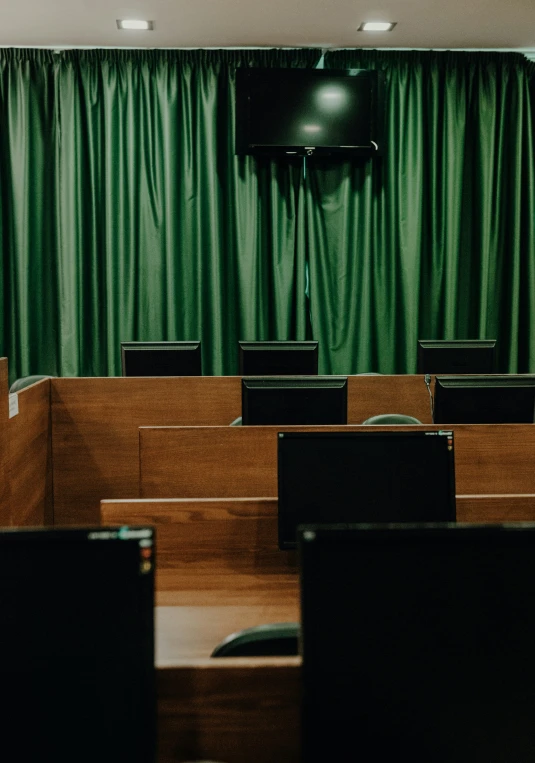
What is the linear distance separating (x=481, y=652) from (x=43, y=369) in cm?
507

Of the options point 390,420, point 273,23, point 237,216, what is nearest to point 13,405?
point 390,420

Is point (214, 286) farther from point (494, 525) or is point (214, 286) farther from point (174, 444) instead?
point (494, 525)

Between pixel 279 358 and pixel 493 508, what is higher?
pixel 279 358

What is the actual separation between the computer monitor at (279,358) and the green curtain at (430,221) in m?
2.15

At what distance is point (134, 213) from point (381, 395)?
2.76 m

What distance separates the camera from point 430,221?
5.62 m

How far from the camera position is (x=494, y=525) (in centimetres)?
89

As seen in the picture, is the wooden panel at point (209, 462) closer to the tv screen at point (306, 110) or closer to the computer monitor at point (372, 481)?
the computer monitor at point (372, 481)

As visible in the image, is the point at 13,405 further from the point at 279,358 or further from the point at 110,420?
the point at 279,358

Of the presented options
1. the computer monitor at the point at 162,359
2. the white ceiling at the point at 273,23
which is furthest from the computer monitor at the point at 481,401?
the white ceiling at the point at 273,23

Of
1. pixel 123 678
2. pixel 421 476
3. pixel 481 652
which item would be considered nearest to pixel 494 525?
pixel 481 652

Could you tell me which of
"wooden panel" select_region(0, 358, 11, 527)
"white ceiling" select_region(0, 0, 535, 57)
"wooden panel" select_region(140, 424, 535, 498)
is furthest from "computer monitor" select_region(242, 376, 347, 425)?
"white ceiling" select_region(0, 0, 535, 57)

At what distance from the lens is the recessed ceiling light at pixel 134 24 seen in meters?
4.65

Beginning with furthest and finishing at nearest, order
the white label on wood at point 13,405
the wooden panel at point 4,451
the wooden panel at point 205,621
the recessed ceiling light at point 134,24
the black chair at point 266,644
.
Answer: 1. the recessed ceiling light at point 134,24
2. the white label on wood at point 13,405
3. the wooden panel at point 4,451
4. the wooden panel at point 205,621
5. the black chair at point 266,644
